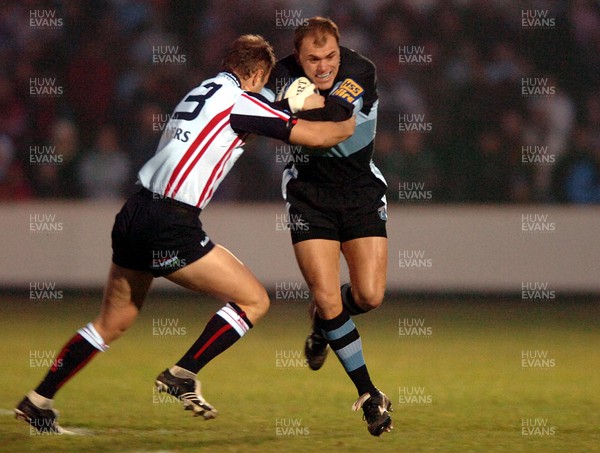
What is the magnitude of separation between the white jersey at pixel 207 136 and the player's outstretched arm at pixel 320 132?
2.7 inches

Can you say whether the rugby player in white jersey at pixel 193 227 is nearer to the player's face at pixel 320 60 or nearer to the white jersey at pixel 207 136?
the white jersey at pixel 207 136

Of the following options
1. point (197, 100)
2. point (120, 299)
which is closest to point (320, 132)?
point (197, 100)

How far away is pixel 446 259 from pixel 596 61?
115 inches

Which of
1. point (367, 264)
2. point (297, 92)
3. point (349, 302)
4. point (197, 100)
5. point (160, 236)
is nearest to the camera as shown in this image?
point (160, 236)

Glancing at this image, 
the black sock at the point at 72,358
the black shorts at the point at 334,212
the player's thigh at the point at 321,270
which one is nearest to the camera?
the black sock at the point at 72,358

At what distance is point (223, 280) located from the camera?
18.9 ft

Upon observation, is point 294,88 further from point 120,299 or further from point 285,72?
point 120,299

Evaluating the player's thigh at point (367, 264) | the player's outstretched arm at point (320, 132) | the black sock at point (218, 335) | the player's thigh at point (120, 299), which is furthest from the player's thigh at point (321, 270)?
the player's thigh at point (120, 299)

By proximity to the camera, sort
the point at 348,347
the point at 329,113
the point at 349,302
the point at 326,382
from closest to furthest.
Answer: the point at 329,113
the point at 348,347
the point at 349,302
the point at 326,382

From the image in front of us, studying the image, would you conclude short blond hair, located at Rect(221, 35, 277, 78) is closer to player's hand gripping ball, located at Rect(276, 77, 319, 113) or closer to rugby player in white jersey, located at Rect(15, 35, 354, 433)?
rugby player in white jersey, located at Rect(15, 35, 354, 433)

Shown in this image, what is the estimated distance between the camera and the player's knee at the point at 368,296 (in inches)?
261

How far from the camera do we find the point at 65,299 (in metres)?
11.5

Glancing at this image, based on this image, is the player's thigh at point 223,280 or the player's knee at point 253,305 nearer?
the player's thigh at point 223,280

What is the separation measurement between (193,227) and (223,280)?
1.05 ft
